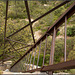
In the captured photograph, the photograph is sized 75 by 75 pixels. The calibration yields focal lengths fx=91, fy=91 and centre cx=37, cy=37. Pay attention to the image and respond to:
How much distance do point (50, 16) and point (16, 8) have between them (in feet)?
31.3

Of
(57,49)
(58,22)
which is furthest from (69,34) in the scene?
(58,22)

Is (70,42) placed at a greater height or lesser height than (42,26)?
lesser

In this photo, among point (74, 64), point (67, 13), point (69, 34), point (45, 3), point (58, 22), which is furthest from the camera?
point (45, 3)

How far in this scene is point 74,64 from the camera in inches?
33.7

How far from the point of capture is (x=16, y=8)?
23.0 m

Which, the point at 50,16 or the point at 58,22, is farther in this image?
the point at 50,16

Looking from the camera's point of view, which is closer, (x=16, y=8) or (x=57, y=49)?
(x=57, y=49)

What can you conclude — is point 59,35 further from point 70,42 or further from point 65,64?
point 65,64

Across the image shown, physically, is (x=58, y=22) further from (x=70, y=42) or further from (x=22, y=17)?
(x=22, y=17)

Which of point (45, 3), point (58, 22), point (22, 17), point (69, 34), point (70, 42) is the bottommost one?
point (58, 22)

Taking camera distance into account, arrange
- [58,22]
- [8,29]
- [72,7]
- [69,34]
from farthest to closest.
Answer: [69,34], [8,29], [58,22], [72,7]

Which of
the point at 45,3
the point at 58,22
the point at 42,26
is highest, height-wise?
the point at 45,3

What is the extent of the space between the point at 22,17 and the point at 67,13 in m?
24.1

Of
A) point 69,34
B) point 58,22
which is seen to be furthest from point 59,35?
point 58,22
